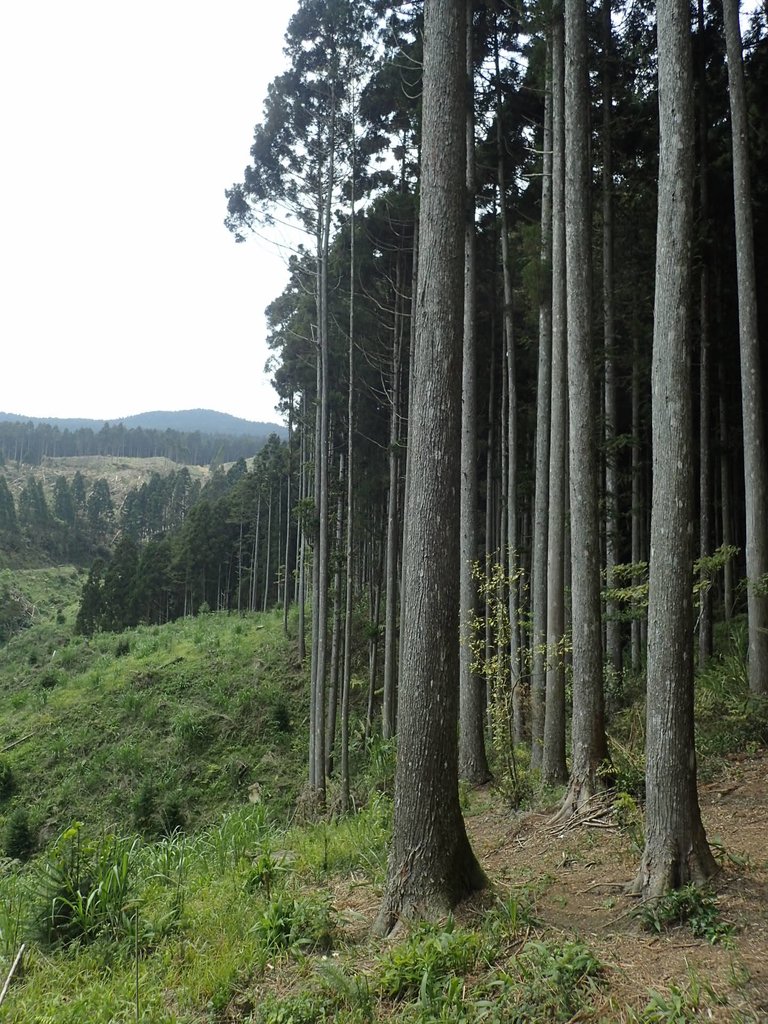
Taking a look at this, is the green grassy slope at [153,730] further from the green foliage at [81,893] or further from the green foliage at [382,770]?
the green foliage at [81,893]

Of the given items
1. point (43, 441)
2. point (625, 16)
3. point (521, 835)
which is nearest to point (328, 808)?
point (521, 835)

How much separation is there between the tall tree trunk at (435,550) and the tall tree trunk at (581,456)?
94.2 inches

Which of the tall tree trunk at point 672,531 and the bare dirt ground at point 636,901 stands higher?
the tall tree trunk at point 672,531

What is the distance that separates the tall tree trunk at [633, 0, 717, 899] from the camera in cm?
402

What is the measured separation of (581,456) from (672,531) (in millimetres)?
2530

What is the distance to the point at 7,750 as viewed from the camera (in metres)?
18.4

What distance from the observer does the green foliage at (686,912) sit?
358 cm

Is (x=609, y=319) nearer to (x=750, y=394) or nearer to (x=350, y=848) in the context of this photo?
(x=750, y=394)

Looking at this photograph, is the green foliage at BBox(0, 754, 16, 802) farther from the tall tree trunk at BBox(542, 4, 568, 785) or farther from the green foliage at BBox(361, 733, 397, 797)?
the tall tree trunk at BBox(542, 4, 568, 785)

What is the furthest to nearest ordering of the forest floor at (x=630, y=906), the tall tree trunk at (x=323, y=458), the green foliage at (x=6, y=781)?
the green foliage at (x=6, y=781)
the tall tree trunk at (x=323, y=458)
the forest floor at (x=630, y=906)

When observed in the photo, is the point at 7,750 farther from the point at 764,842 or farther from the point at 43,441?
the point at 43,441

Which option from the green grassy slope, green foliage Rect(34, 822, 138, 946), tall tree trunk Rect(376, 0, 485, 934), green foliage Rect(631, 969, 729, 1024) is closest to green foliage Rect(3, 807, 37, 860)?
the green grassy slope

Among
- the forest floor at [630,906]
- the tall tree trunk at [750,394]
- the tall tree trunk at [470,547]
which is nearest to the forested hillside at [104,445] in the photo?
the tall tree trunk at [470,547]

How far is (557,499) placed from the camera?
813cm
